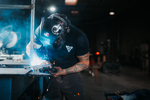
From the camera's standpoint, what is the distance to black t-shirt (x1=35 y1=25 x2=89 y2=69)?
1256 millimetres

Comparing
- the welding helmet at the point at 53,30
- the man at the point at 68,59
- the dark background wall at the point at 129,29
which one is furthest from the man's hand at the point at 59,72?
the dark background wall at the point at 129,29

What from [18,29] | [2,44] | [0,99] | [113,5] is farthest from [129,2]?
[0,99]

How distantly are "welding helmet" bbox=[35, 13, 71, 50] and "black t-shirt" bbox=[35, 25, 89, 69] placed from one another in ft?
0.45

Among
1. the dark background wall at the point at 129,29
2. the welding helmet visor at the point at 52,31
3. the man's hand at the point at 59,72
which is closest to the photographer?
the welding helmet visor at the point at 52,31

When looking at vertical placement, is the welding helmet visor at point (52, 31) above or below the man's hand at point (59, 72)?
above

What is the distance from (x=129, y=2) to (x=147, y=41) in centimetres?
335

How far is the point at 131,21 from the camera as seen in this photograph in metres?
8.88

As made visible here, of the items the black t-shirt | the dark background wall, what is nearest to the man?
the black t-shirt

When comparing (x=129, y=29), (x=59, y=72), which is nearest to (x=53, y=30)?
(x=59, y=72)

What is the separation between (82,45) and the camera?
1248 millimetres

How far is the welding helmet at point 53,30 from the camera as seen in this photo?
1.05 m

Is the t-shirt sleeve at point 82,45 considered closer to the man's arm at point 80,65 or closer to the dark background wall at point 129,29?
the man's arm at point 80,65

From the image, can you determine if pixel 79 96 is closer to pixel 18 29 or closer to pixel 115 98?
pixel 115 98

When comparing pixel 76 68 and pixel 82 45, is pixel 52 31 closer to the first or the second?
pixel 82 45
